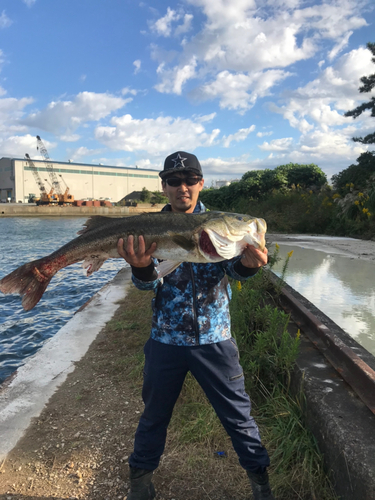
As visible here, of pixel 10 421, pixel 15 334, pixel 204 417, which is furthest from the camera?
pixel 15 334

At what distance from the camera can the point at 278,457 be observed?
286 centimetres

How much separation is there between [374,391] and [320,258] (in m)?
7.85

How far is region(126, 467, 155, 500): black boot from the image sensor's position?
2.54 meters

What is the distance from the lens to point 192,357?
2459 millimetres

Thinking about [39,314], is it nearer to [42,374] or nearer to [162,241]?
[42,374]

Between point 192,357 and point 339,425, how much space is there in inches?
42.1

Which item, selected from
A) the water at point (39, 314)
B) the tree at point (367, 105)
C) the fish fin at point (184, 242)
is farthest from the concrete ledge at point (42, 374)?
the tree at point (367, 105)

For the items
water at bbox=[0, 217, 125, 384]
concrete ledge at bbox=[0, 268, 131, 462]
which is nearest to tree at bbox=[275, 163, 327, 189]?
water at bbox=[0, 217, 125, 384]

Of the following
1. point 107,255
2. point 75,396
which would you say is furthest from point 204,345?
point 75,396

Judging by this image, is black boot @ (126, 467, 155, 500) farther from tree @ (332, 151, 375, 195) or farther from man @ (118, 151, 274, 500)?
tree @ (332, 151, 375, 195)

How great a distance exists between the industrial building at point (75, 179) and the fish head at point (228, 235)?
114698 mm

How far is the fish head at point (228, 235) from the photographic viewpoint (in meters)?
2.25

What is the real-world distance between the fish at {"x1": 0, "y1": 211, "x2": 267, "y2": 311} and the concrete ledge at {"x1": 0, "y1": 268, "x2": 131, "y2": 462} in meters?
1.73

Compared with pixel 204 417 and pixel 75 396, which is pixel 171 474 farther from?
pixel 75 396
